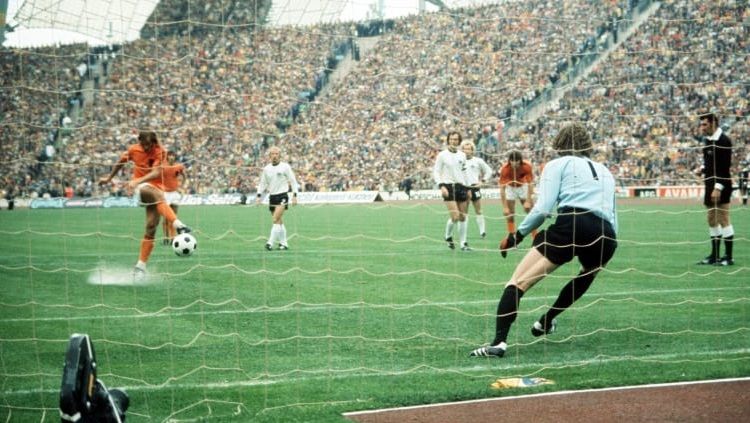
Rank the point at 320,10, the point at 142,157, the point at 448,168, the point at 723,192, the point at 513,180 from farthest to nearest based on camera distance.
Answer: the point at 513,180, the point at 448,168, the point at 723,192, the point at 142,157, the point at 320,10

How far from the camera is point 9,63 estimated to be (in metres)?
8.40

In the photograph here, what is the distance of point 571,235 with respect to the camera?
6.96 m

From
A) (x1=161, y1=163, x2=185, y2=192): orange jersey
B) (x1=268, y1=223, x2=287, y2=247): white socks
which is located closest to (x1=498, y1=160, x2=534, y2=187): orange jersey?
(x1=268, y1=223, x2=287, y2=247): white socks

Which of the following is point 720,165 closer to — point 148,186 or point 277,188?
point 148,186

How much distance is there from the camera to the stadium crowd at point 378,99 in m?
11.8

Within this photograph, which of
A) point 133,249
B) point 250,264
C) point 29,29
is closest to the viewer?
point 29,29

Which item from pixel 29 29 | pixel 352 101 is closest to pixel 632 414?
pixel 29 29

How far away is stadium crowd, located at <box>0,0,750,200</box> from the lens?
11750 mm

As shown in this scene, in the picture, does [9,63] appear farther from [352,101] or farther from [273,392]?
[352,101]

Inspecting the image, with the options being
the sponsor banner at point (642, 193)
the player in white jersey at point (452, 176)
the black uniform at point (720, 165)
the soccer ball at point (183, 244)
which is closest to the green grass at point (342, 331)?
the soccer ball at point (183, 244)

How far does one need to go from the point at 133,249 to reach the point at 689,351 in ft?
44.6

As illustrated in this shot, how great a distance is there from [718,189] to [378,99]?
5.24 meters

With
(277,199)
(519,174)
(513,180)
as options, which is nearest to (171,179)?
(277,199)

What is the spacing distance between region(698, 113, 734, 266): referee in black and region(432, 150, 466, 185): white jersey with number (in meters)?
5.23
